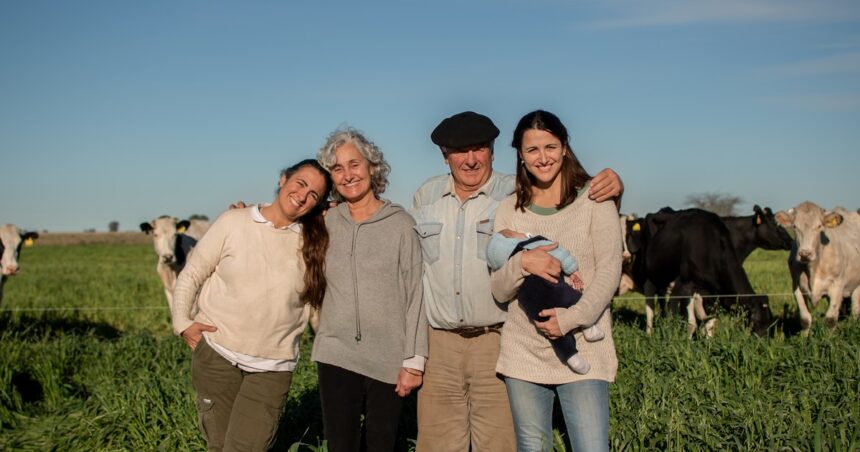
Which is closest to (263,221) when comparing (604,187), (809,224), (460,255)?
(460,255)

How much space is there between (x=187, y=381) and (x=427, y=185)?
3.45 metres

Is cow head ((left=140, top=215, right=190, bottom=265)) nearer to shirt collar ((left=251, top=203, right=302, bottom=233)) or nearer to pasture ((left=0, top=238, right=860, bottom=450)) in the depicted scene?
pasture ((left=0, top=238, right=860, bottom=450))

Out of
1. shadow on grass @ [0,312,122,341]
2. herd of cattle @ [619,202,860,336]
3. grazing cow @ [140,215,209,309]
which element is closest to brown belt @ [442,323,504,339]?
herd of cattle @ [619,202,860,336]

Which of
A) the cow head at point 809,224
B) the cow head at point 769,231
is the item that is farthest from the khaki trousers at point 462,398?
the cow head at point 769,231

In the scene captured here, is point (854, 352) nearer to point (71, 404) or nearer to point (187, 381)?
point (187, 381)

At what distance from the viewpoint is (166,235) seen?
46.3ft

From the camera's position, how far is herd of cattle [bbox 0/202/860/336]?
442 inches

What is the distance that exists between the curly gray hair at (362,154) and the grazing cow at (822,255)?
339 inches

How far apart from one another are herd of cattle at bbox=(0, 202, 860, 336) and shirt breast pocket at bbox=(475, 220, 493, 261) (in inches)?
261

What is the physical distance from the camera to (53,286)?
2202 cm

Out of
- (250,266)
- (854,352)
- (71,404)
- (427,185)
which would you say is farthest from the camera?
(71,404)

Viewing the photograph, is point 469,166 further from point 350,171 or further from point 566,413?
point 566,413

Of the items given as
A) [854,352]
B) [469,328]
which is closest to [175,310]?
[469,328]

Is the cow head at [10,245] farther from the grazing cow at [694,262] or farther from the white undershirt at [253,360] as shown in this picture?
the white undershirt at [253,360]
